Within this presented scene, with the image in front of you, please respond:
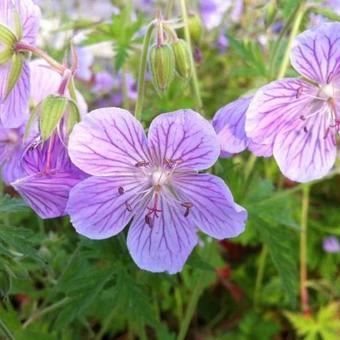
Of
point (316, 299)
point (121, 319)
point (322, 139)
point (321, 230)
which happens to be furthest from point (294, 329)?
point (322, 139)

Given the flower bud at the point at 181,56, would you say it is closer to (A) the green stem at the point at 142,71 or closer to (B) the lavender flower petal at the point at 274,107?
(A) the green stem at the point at 142,71

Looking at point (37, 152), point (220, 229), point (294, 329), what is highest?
point (37, 152)

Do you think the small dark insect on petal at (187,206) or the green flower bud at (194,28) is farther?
the green flower bud at (194,28)

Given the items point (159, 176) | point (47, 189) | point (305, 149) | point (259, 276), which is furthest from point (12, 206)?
point (259, 276)

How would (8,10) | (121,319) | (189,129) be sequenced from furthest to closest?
(121,319) < (8,10) < (189,129)

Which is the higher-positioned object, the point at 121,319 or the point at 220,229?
the point at 220,229

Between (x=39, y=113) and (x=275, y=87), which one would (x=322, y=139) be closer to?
(x=275, y=87)

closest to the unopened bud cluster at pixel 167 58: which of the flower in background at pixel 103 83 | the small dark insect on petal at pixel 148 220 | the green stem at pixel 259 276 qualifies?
the small dark insect on petal at pixel 148 220

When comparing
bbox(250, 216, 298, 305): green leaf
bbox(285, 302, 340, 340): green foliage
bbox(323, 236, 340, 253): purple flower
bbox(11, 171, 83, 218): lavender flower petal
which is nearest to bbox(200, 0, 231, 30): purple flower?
bbox(323, 236, 340, 253): purple flower
